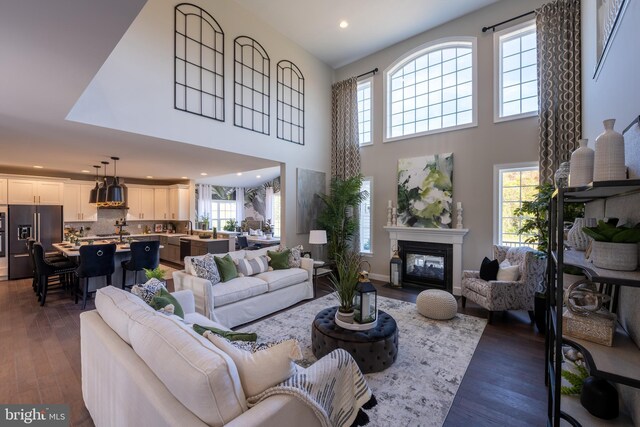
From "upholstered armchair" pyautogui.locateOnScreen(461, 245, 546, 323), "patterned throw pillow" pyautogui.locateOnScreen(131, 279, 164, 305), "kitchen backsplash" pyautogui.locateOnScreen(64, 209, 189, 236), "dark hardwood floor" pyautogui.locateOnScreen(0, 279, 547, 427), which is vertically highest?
"kitchen backsplash" pyautogui.locateOnScreen(64, 209, 189, 236)

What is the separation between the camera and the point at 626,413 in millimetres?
1509

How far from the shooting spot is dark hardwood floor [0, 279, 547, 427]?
80.8 inches

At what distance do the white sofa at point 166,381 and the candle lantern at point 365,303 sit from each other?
1.40 m

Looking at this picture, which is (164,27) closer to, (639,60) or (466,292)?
(639,60)

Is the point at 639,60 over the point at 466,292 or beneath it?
over

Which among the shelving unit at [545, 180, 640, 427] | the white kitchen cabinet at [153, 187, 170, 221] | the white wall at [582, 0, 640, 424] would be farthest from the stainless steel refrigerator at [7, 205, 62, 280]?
the white wall at [582, 0, 640, 424]

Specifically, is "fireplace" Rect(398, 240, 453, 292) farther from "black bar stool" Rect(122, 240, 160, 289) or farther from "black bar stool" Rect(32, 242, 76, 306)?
"black bar stool" Rect(32, 242, 76, 306)

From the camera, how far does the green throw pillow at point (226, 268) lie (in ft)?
12.6

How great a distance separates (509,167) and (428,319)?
9.32 feet

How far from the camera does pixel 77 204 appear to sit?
7051 mm

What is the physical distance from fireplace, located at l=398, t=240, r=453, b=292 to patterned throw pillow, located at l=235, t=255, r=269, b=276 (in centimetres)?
280

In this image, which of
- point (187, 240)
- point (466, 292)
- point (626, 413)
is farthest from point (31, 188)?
point (626, 413)

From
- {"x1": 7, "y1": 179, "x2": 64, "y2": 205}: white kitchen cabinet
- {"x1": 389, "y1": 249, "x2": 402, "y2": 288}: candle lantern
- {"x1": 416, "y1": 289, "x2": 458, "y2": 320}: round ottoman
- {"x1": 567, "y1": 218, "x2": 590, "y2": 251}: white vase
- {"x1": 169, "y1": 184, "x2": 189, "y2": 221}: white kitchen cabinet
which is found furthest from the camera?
{"x1": 169, "y1": 184, "x2": 189, "y2": 221}: white kitchen cabinet

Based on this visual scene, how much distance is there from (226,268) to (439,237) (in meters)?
3.77
